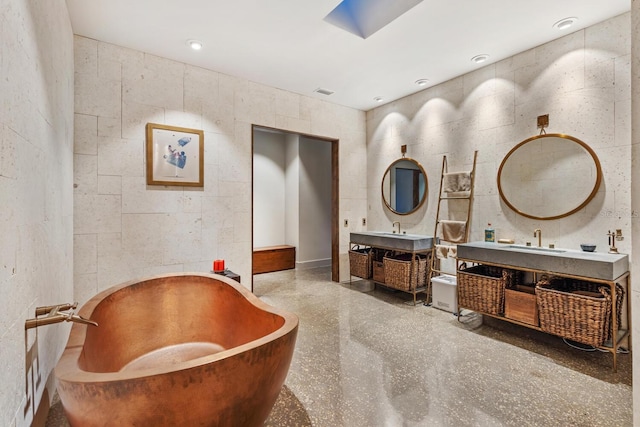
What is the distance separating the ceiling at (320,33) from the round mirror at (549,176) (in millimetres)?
1053

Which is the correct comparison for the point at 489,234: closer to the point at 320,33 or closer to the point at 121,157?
the point at 320,33

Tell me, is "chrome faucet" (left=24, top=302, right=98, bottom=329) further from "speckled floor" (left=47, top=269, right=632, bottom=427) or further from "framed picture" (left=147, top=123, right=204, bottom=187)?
"framed picture" (left=147, top=123, right=204, bottom=187)

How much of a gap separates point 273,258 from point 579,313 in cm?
443

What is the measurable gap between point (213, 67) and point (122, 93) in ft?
3.35

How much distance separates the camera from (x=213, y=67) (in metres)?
3.54

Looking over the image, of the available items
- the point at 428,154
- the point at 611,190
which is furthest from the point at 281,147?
the point at 611,190

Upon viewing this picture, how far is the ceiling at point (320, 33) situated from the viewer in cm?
247

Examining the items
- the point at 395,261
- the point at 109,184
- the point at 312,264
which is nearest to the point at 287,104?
the point at 109,184

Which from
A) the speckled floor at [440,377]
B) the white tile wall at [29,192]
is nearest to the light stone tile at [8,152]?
the white tile wall at [29,192]

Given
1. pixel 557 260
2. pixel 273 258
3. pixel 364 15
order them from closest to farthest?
pixel 557 260, pixel 364 15, pixel 273 258

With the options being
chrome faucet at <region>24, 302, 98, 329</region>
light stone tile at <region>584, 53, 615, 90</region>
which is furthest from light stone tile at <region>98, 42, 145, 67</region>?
light stone tile at <region>584, 53, 615, 90</region>

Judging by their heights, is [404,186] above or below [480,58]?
below

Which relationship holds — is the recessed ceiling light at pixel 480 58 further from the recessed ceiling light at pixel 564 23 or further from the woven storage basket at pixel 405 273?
the woven storage basket at pixel 405 273

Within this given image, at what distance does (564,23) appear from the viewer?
8.79ft
